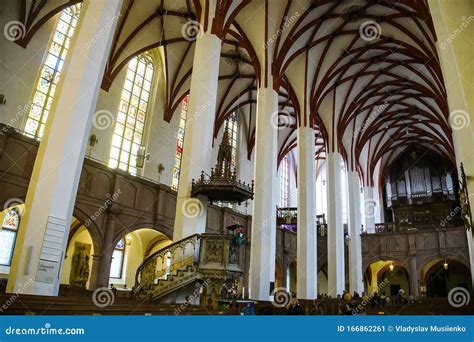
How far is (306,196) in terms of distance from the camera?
58.4 ft

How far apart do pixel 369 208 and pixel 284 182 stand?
7185 mm

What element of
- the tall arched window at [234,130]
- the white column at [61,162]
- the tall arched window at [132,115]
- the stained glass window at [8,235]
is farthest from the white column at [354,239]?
the white column at [61,162]

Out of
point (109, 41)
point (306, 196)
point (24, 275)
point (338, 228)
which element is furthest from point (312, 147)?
point (24, 275)

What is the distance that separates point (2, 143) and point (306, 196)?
12827 mm

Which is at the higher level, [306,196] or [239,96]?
[239,96]

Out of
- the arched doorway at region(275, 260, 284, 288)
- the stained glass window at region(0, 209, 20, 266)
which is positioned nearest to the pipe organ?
the arched doorway at region(275, 260, 284, 288)

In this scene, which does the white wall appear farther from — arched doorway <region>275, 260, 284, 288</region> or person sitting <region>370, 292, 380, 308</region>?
arched doorway <region>275, 260, 284, 288</region>

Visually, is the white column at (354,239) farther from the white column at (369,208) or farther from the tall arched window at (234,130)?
the tall arched window at (234,130)

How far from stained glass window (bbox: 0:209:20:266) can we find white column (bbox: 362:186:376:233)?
77.4 ft

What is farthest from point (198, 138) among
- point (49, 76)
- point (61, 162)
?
point (49, 76)

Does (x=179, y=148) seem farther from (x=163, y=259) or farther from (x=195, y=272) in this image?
(x=195, y=272)

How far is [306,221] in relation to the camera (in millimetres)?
17469

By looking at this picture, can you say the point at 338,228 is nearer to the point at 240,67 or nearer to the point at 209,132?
the point at 240,67
